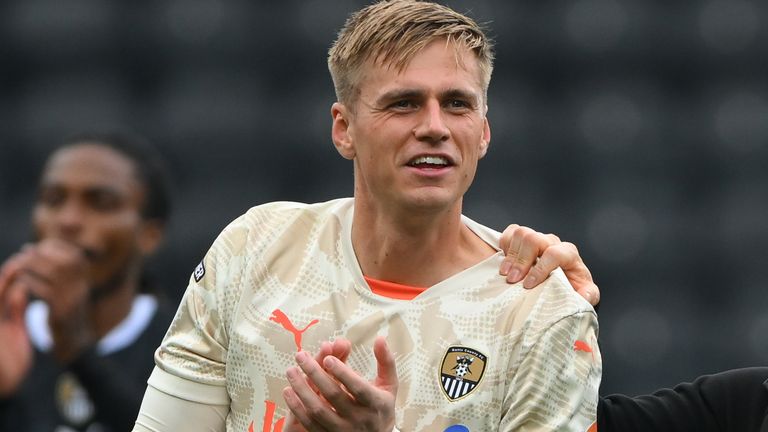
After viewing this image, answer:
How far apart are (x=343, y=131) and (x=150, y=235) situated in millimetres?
1341

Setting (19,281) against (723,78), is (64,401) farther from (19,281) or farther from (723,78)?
(723,78)

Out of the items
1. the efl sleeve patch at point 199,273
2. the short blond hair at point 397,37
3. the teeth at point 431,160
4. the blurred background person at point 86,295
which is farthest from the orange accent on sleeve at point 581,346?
the blurred background person at point 86,295

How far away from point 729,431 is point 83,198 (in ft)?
6.05

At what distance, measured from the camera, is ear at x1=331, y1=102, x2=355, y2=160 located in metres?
2.99

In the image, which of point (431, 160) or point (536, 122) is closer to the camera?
point (431, 160)

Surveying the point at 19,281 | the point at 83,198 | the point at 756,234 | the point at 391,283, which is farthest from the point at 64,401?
the point at 756,234

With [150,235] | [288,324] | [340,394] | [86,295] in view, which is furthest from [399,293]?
[150,235]

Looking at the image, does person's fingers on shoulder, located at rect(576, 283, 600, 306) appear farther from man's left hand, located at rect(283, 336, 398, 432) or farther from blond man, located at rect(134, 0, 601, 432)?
man's left hand, located at rect(283, 336, 398, 432)

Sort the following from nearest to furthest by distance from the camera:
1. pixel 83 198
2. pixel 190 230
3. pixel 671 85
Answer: pixel 83 198, pixel 190 230, pixel 671 85

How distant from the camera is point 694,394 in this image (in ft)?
10.5

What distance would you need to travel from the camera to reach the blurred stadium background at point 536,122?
27.4 feet

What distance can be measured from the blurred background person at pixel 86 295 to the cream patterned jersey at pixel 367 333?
330mm

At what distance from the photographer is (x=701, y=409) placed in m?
3.16

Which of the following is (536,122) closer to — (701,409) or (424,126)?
(701,409)
